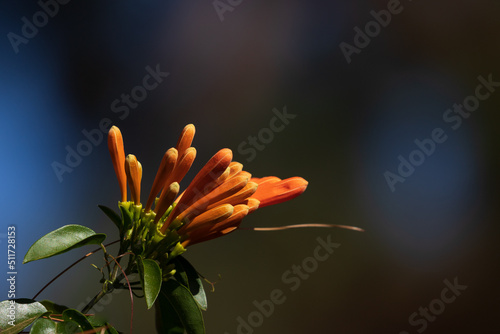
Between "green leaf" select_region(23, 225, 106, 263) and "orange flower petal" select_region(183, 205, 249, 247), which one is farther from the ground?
"green leaf" select_region(23, 225, 106, 263)

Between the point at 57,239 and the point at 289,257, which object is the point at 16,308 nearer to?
the point at 57,239

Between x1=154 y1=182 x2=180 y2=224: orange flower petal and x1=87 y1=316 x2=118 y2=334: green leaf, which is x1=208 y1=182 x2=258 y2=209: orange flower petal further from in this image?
x1=87 y1=316 x2=118 y2=334: green leaf

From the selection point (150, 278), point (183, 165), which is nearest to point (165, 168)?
point (183, 165)

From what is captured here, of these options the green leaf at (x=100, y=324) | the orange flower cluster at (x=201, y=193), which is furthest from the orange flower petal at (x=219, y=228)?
the green leaf at (x=100, y=324)

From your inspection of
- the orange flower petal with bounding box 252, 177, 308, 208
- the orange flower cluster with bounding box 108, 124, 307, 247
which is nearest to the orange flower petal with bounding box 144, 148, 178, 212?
the orange flower cluster with bounding box 108, 124, 307, 247

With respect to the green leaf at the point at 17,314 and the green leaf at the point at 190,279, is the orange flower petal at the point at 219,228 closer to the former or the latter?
the green leaf at the point at 190,279

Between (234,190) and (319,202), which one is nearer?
(234,190)

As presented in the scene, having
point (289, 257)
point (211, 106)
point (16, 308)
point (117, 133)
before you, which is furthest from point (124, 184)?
point (211, 106)
